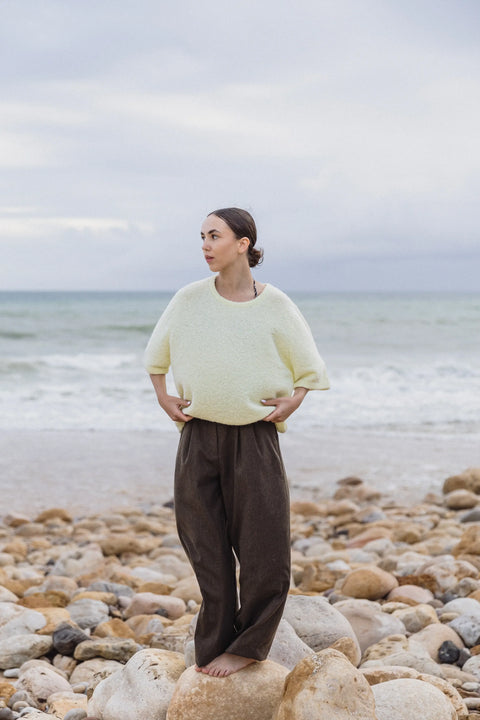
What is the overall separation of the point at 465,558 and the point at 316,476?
4.33 m

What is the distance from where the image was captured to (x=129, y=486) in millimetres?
10906

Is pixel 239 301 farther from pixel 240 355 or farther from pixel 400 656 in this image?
pixel 400 656

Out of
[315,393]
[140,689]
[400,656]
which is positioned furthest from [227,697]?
[315,393]

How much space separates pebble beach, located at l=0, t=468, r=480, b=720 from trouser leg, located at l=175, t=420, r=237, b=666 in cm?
20

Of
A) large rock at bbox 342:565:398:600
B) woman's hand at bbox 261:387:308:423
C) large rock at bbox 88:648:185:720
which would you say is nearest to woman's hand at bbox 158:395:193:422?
woman's hand at bbox 261:387:308:423

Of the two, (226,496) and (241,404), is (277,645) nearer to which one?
(226,496)

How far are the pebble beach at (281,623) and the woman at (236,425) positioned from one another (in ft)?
1.06

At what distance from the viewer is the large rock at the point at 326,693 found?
11.2 feet

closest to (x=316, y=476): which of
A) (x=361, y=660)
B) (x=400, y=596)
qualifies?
(x=400, y=596)

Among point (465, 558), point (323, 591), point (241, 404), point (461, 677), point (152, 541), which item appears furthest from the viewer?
point (152, 541)

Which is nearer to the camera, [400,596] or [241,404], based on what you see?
[241,404]

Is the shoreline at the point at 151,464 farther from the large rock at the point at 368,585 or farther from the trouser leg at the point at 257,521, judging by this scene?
the trouser leg at the point at 257,521

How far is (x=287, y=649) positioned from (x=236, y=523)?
875 mm

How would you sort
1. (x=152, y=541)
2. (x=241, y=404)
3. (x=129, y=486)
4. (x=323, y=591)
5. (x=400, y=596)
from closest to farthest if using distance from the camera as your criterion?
1. (x=241, y=404)
2. (x=400, y=596)
3. (x=323, y=591)
4. (x=152, y=541)
5. (x=129, y=486)
